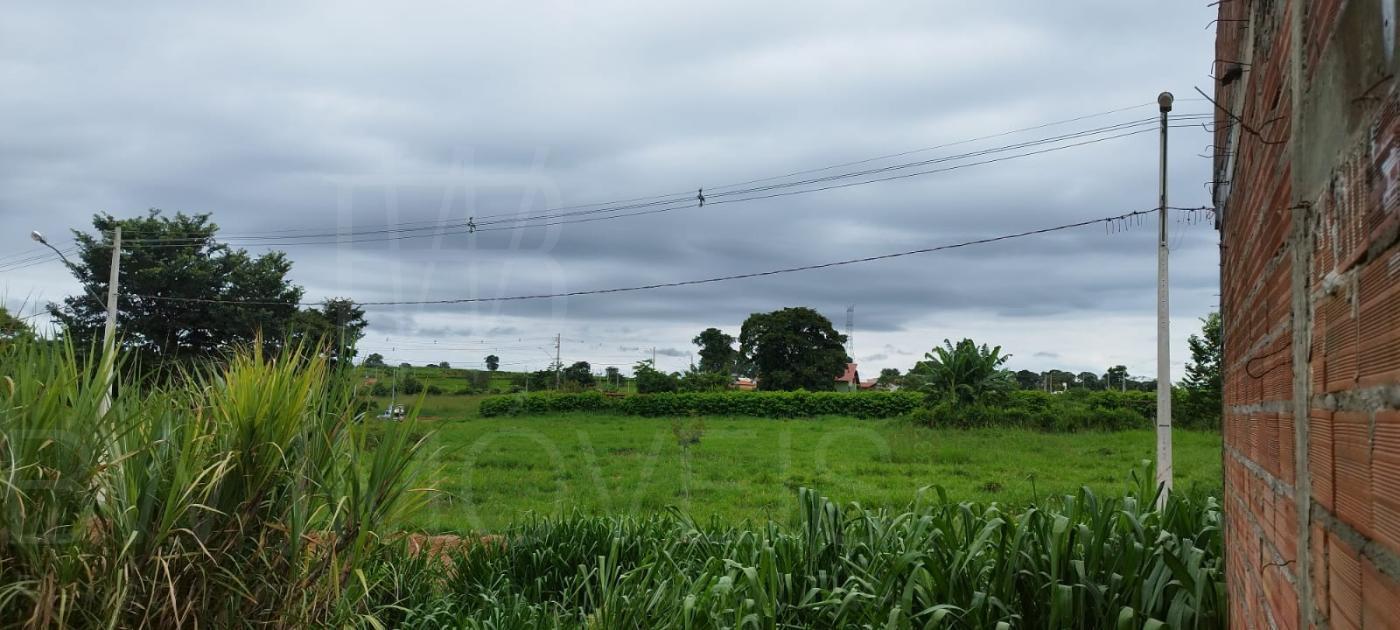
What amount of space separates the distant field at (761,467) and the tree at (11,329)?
5841 millimetres

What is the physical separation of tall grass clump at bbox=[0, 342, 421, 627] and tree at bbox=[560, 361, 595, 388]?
86.0 ft

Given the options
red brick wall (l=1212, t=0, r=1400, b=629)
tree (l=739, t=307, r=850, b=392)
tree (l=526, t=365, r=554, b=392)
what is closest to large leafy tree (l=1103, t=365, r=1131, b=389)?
tree (l=739, t=307, r=850, b=392)

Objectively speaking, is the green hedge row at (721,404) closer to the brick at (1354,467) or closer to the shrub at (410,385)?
the shrub at (410,385)

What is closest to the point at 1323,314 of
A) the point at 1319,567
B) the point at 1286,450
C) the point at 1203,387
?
the point at 1319,567

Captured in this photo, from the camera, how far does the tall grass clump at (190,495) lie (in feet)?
10.9

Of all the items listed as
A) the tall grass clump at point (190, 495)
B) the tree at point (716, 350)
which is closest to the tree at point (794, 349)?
the tree at point (716, 350)

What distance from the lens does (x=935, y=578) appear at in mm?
4043

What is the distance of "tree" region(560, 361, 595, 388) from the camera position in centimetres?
3050

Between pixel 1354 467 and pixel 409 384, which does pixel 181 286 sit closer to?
pixel 409 384

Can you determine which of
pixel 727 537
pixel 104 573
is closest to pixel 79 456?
pixel 104 573

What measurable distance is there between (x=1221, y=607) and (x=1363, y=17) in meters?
3.13

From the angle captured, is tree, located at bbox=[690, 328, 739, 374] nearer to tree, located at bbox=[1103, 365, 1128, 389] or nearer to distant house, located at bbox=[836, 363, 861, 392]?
distant house, located at bbox=[836, 363, 861, 392]

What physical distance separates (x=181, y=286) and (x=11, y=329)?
944 inches

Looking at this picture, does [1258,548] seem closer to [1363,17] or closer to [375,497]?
[1363,17]
